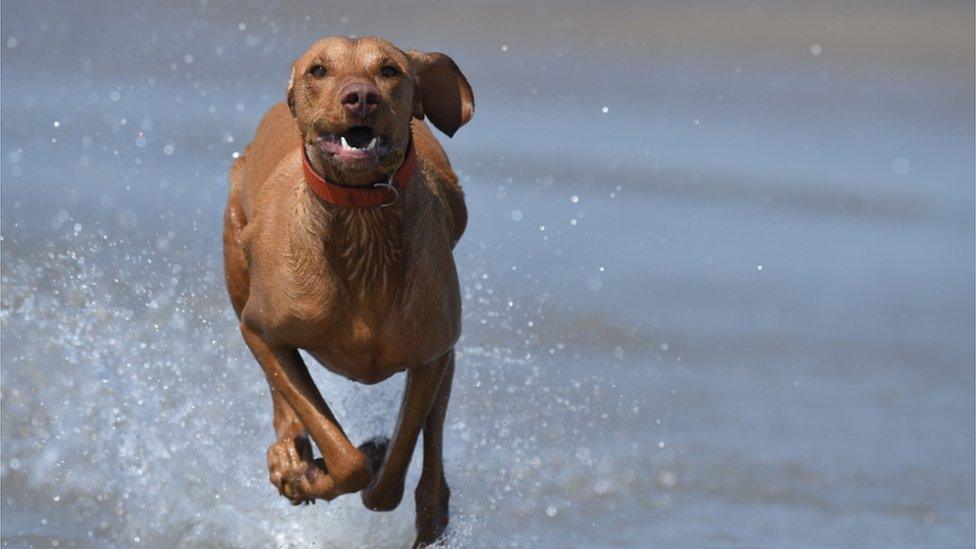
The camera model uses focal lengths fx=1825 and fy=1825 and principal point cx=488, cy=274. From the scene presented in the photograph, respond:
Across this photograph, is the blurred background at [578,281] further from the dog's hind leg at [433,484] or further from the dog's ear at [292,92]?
the dog's ear at [292,92]

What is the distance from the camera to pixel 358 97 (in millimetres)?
4469

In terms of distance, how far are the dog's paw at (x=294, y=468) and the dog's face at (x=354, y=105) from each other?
1076 millimetres

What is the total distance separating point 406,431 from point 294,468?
396 millimetres

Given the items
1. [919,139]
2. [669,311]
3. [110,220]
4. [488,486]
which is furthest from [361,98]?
[919,139]

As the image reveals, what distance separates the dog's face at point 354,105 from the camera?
4.53 metres

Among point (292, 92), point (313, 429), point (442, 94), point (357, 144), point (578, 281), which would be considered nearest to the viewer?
point (357, 144)

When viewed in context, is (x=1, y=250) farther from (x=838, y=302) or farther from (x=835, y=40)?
(x=835, y=40)

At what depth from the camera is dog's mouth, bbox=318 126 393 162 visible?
4.58m

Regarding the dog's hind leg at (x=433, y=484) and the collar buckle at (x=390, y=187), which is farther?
the dog's hind leg at (x=433, y=484)

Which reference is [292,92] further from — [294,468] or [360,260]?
[294,468]

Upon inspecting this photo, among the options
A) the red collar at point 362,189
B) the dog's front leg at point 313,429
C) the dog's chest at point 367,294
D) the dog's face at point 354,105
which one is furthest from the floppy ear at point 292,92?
the dog's front leg at point 313,429

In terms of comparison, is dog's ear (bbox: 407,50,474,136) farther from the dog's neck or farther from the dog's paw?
the dog's paw

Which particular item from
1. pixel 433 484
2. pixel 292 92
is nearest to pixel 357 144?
pixel 292 92

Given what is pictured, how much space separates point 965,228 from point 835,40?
3.97m
